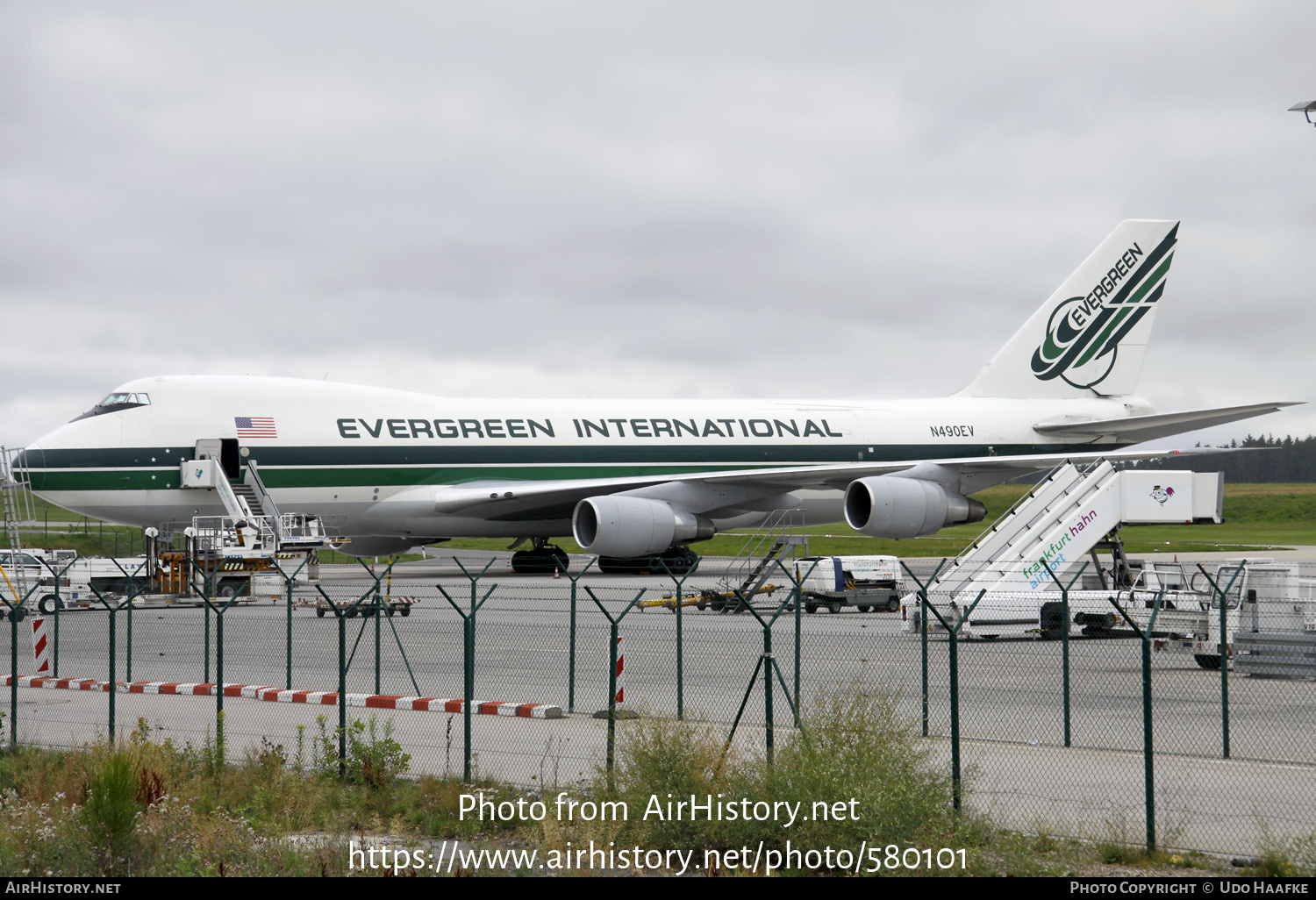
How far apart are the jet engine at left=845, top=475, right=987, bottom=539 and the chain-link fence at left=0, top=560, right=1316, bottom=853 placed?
725 cm

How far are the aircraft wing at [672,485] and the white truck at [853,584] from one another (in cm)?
651

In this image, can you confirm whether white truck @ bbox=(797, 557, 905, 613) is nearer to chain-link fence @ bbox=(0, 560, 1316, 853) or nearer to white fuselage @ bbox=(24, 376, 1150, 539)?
chain-link fence @ bbox=(0, 560, 1316, 853)

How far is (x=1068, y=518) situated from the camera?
22375 millimetres

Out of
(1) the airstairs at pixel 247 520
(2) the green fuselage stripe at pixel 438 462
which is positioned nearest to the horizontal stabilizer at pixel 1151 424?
(2) the green fuselage stripe at pixel 438 462

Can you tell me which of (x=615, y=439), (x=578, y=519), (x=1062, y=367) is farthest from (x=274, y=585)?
(x=1062, y=367)

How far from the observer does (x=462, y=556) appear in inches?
1999

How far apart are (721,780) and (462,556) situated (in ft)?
141

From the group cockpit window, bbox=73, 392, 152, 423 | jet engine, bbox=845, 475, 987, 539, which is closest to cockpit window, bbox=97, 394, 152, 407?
cockpit window, bbox=73, 392, 152, 423

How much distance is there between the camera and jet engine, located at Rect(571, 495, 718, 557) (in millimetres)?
29953

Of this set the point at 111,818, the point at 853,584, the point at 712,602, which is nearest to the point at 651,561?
the point at 712,602

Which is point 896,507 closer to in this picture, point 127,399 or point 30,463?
point 127,399

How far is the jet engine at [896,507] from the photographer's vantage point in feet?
99.7
